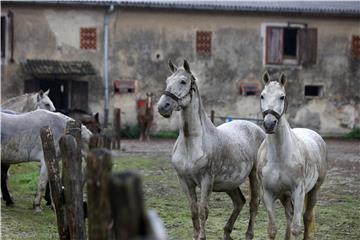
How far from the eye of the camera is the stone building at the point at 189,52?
81.9ft

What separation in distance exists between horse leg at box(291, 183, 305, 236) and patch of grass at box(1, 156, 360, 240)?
1.44 m

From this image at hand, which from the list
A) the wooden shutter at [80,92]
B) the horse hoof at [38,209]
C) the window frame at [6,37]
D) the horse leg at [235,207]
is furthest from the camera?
the wooden shutter at [80,92]

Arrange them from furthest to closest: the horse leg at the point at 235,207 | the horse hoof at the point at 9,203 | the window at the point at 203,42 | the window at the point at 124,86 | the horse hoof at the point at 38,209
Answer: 1. the window at the point at 203,42
2. the window at the point at 124,86
3. the horse hoof at the point at 9,203
4. the horse hoof at the point at 38,209
5. the horse leg at the point at 235,207

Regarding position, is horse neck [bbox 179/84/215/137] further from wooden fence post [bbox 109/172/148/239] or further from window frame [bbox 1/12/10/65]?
window frame [bbox 1/12/10/65]

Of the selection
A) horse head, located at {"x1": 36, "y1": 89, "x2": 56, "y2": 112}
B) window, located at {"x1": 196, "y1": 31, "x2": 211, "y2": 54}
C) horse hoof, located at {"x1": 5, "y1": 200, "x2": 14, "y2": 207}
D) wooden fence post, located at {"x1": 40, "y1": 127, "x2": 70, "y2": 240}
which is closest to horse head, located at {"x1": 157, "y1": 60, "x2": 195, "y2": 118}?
wooden fence post, located at {"x1": 40, "y1": 127, "x2": 70, "y2": 240}

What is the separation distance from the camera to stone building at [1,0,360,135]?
25.0 meters

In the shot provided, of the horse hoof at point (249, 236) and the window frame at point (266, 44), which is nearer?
the horse hoof at point (249, 236)

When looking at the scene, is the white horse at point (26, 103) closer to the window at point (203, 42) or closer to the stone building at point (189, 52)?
the stone building at point (189, 52)

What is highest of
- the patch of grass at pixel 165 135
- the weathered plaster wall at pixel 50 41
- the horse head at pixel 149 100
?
the weathered plaster wall at pixel 50 41

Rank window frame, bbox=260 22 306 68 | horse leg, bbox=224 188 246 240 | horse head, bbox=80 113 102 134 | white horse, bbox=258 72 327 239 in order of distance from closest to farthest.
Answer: white horse, bbox=258 72 327 239
horse leg, bbox=224 188 246 240
horse head, bbox=80 113 102 134
window frame, bbox=260 22 306 68

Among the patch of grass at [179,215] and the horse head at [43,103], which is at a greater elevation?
the horse head at [43,103]

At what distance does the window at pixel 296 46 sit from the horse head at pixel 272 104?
19.5m

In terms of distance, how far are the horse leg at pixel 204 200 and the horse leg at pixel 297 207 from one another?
93 centimetres

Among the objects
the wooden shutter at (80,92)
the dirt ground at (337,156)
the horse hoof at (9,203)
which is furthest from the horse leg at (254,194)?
the wooden shutter at (80,92)
